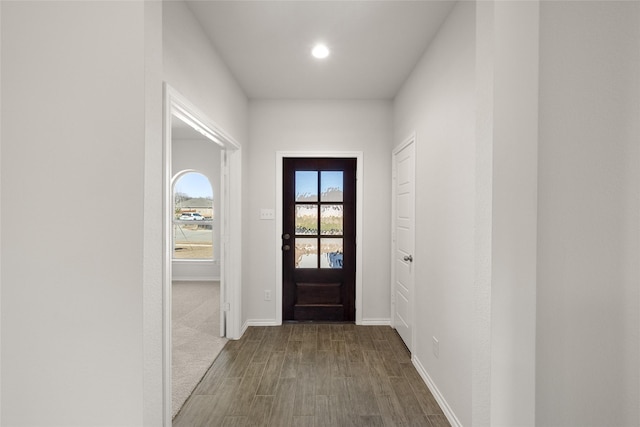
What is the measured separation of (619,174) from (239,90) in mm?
3262

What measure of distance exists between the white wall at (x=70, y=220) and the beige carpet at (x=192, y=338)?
1350 millimetres

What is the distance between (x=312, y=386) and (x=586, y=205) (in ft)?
7.28

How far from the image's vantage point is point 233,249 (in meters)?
3.30

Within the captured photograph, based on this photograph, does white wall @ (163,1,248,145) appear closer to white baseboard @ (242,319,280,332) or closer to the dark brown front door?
the dark brown front door

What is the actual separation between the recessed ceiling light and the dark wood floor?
2616mm

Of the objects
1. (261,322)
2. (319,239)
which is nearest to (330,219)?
(319,239)

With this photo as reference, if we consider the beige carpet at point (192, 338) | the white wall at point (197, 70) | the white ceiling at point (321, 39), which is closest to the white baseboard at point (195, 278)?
the beige carpet at point (192, 338)

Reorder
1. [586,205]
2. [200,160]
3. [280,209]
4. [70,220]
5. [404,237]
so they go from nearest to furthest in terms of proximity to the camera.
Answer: [586,205]
[70,220]
[404,237]
[280,209]
[200,160]

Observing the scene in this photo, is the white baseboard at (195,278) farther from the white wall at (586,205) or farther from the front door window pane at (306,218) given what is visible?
the white wall at (586,205)

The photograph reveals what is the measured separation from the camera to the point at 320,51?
2.62 meters

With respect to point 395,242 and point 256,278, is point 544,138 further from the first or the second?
point 256,278

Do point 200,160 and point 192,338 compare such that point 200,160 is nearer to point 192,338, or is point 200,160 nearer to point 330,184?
point 330,184

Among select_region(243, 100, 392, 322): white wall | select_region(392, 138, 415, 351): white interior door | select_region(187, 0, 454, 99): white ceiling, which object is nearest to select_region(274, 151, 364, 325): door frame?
select_region(243, 100, 392, 322): white wall

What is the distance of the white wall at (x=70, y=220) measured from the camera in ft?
3.18
